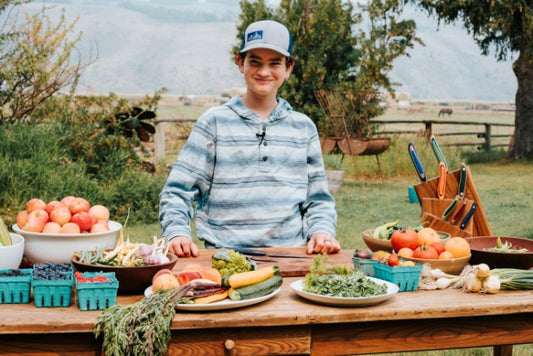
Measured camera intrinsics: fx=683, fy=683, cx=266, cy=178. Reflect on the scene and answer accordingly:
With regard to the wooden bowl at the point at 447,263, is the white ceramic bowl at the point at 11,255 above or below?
above

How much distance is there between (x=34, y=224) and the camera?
269cm

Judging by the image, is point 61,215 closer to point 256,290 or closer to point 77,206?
point 77,206

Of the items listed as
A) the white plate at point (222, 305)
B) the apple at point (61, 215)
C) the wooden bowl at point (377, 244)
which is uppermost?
the apple at point (61, 215)

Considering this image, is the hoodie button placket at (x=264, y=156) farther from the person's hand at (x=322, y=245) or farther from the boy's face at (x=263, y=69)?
the person's hand at (x=322, y=245)

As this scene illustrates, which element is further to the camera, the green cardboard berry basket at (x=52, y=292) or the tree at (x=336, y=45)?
the tree at (x=336, y=45)

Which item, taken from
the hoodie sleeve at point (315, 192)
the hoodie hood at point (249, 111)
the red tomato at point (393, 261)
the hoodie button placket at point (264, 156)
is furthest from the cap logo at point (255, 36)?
the red tomato at point (393, 261)

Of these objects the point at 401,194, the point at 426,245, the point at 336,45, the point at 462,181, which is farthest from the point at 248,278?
the point at 336,45

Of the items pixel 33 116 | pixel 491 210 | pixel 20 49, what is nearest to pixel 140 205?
pixel 33 116

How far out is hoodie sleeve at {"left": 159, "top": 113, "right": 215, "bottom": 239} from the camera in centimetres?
329

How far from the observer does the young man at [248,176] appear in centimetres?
335

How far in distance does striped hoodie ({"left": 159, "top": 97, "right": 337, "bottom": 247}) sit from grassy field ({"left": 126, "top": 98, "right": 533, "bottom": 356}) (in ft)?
7.52

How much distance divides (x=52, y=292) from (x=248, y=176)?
1.31m

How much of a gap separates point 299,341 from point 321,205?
4.29 ft

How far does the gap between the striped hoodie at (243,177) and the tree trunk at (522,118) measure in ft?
55.5
